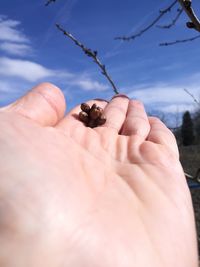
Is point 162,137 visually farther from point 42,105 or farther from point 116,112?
point 42,105

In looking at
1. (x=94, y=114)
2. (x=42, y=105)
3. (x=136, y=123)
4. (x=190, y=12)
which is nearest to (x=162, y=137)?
(x=136, y=123)

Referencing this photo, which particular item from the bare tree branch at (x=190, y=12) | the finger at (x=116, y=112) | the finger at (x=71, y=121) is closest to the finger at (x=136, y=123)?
the finger at (x=116, y=112)

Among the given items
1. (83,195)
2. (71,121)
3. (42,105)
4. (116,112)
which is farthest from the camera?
(116,112)

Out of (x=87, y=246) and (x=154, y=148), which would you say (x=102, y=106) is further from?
(x=87, y=246)

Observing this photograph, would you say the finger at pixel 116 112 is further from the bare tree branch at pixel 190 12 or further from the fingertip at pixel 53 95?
the bare tree branch at pixel 190 12

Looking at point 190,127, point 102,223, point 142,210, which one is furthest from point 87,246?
point 190,127

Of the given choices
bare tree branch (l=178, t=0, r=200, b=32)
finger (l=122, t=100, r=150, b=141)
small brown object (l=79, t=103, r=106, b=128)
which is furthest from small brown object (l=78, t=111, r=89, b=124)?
bare tree branch (l=178, t=0, r=200, b=32)
